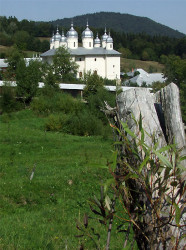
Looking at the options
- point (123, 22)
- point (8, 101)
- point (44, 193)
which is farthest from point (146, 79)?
point (123, 22)

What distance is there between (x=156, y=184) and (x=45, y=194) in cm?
458

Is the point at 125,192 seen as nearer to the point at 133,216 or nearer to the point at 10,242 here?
the point at 133,216

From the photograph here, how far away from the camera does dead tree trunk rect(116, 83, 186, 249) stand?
172 cm

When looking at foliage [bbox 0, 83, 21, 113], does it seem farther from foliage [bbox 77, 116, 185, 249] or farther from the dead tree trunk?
foliage [bbox 77, 116, 185, 249]

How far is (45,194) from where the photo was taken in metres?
6.24

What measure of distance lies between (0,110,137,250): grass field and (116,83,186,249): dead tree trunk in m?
0.19

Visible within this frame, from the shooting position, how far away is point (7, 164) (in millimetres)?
9336

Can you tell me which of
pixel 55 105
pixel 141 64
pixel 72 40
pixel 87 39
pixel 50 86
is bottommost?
pixel 55 105

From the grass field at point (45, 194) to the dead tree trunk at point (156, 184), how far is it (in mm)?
194

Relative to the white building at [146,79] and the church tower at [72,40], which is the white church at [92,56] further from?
the white building at [146,79]

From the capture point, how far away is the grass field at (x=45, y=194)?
12.8ft

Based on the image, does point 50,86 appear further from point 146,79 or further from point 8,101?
point 146,79

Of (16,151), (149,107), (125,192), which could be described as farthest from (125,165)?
(16,151)

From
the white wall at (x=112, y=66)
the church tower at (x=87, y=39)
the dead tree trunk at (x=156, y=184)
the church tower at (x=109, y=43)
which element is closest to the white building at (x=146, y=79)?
the white wall at (x=112, y=66)
